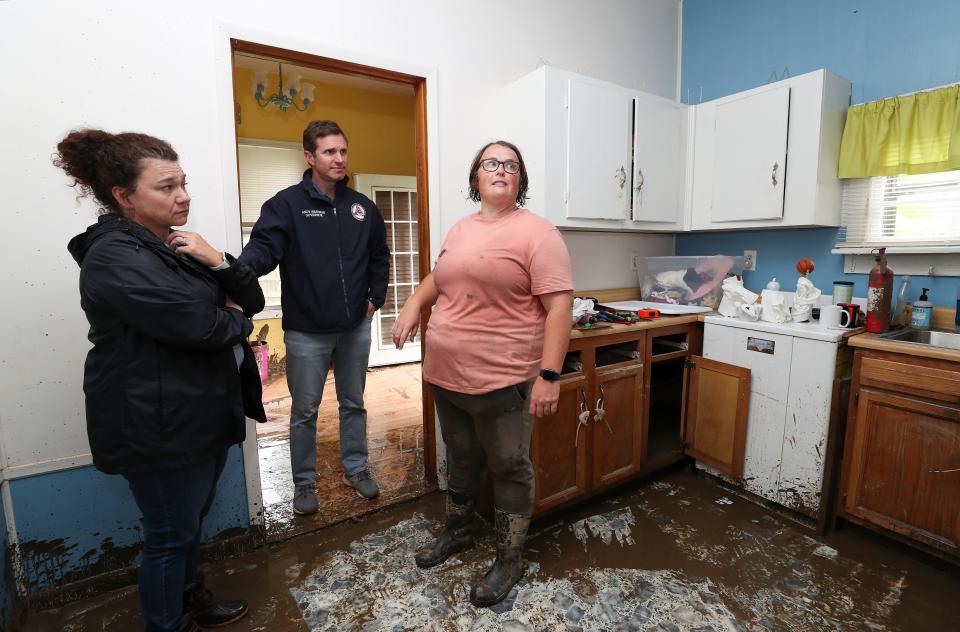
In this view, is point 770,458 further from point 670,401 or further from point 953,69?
point 953,69

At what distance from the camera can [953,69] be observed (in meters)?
2.08

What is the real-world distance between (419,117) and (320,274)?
2.75ft

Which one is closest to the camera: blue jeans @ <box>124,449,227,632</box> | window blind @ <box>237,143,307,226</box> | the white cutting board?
blue jeans @ <box>124,449,227,632</box>

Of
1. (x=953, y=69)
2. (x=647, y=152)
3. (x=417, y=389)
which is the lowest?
(x=417, y=389)

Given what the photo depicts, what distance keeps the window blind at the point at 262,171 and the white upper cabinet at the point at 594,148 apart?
2825 millimetres

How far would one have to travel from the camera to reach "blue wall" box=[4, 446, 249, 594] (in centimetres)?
157

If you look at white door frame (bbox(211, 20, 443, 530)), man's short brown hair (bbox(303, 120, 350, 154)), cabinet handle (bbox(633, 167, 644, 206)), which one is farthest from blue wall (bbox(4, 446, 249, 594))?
cabinet handle (bbox(633, 167, 644, 206))

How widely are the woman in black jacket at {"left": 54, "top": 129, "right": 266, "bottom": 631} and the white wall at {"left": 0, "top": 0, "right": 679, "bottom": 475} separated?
0.51 metres

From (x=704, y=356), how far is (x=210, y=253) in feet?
7.22

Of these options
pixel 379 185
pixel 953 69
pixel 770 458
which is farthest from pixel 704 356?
pixel 379 185

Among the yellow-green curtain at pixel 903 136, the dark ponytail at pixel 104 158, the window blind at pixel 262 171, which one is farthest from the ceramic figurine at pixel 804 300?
the window blind at pixel 262 171

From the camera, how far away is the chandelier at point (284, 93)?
13.5ft

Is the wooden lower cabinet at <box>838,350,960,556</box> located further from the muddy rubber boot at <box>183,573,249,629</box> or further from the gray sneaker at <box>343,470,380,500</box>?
the muddy rubber boot at <box>183,573,249,629</box>

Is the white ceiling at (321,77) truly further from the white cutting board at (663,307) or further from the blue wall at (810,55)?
the white cutting board at (663,307)
